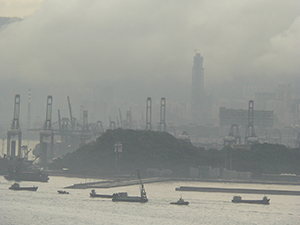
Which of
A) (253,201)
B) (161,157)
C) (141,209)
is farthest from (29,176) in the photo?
(253,201)

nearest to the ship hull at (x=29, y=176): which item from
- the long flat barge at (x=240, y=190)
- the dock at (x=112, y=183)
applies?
the dock at (x=112, y=183)

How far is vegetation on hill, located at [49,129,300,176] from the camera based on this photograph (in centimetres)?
13575

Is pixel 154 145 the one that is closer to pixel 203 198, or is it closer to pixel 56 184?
pixel 56 184

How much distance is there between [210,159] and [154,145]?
1184 cm

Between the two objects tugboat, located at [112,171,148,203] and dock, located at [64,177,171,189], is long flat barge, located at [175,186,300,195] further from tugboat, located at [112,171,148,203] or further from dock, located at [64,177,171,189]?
tugboat, located at [112,171,148,203]

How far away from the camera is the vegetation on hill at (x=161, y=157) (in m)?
136

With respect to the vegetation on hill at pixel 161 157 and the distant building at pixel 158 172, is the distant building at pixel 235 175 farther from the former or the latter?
the distant building at pixel 158 172

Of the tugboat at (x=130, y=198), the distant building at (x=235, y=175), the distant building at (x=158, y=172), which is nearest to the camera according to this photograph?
the tugboat at (x=130, y=198)

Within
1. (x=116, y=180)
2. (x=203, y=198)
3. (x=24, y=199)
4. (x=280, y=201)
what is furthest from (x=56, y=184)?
(x=280, y=201)

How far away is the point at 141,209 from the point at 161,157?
52.9 meters

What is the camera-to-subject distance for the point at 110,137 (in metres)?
146

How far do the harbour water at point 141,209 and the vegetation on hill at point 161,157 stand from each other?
3096 cm

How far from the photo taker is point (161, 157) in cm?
13800

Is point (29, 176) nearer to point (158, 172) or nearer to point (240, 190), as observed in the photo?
point (158, 172)
